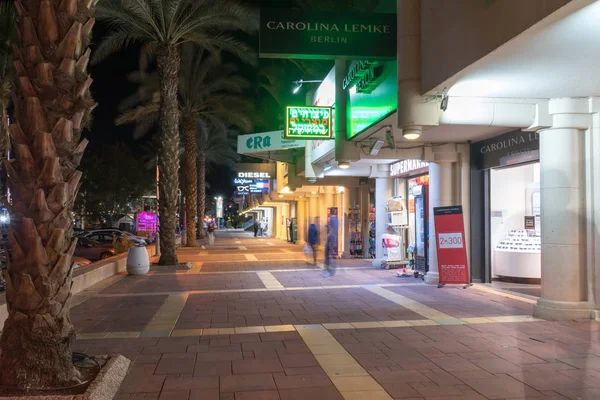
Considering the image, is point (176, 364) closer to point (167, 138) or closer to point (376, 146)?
point (376, 146)

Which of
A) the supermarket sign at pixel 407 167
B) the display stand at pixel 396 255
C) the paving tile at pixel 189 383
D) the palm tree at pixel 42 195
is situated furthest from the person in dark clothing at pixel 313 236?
the palm tree at pixel 42 195

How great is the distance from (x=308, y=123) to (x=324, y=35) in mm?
6167

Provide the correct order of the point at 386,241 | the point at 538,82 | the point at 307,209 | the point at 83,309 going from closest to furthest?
the point at 538,82 → the point at 83,309 → the point at 386,241 → the point at 307,209

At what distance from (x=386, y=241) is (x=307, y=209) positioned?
55.2 feet

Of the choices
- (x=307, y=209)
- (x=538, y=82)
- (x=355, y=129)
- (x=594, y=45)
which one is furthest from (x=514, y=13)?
(x=307, y=209)

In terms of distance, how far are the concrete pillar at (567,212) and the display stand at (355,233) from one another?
495 inches

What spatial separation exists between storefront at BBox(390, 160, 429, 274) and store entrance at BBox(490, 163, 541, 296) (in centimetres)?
179

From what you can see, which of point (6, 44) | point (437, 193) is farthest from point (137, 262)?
point (437, 193)

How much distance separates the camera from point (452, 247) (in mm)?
11766

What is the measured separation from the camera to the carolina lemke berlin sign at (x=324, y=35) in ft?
32.1

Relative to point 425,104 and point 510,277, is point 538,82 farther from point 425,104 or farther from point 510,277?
point 510,277

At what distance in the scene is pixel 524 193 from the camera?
1311 cm

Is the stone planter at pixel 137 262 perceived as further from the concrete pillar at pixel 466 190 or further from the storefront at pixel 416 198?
the concrete pillar at pixel 466 190

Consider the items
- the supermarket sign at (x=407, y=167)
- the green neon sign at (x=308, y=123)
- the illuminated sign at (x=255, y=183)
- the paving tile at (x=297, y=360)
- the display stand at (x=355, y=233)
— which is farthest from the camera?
the illuminated sign at (x=255, y=183)
